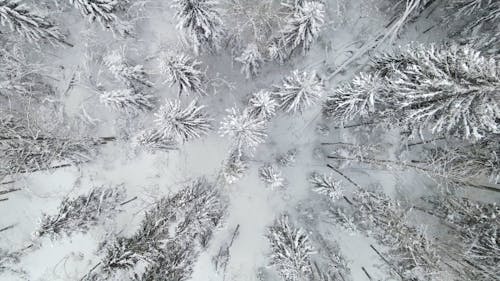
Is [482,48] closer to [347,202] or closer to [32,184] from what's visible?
[347,202]

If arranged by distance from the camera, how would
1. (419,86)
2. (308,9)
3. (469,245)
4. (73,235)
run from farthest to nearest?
1. (73,235)
2. (469,245)
3. (308,9)
4. (419,86)

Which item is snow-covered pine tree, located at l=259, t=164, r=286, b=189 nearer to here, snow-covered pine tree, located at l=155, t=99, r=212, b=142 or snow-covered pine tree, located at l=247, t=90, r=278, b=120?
snow-covered pine tree, located at l=247, t=90, r=278, b=120

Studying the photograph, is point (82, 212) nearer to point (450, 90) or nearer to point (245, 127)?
point (245, 127)

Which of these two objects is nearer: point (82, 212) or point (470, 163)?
point (470, 163)

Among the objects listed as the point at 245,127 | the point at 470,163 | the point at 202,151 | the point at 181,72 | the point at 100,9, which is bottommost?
the point at 470,163

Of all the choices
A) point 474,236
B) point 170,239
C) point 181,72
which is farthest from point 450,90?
point 170,239

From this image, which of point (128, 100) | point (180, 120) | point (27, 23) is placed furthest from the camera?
point (128, 100)

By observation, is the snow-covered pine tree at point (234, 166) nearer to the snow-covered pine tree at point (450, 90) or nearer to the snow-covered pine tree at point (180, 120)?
the snow-covered pine tree at point (180, 120)

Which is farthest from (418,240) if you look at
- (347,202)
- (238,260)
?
(238,260)
